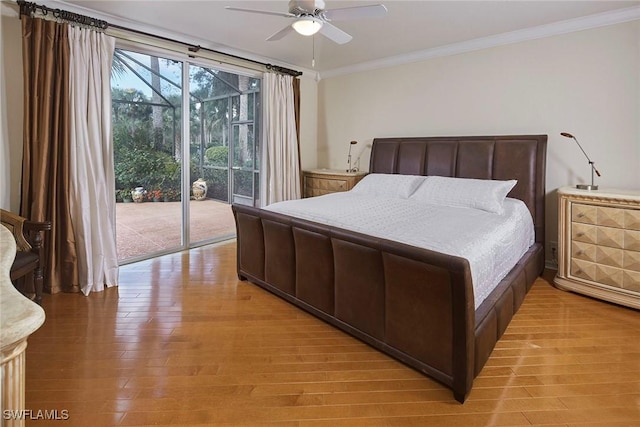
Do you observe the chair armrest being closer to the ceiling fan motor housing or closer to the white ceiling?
the white ceiling

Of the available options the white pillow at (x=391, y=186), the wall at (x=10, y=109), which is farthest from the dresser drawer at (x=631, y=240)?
the wall at (x=10, y=109)

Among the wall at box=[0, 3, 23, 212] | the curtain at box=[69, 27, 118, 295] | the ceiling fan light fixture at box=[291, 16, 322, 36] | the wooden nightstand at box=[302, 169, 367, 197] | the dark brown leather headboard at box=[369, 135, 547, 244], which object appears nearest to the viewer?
the ceiling fan light fixture at box=[291, 16, 322, 36]

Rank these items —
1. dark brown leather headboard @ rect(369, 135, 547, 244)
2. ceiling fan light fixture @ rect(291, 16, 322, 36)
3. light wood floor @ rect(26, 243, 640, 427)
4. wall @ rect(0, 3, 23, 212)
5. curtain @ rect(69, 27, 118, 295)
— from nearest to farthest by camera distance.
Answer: light wood floor @ rect(26, 243, 640, 427)
ceiling fan light fixture @ rect(291, 16, 322, 36)
wall @ rect(0, 3, 23, 212)
curtain @ rect(69, 27, 118, 295)
dark brown leather headboard @ rect(369, 135, 547, 244)

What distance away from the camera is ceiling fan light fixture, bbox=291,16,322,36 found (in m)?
2.38

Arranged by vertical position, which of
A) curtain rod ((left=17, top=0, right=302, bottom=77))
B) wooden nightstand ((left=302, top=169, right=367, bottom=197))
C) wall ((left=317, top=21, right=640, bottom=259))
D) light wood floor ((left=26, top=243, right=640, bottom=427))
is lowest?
light wood floor ((left=26, top=243, right=640, bottom=427))

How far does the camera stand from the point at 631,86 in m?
3.13

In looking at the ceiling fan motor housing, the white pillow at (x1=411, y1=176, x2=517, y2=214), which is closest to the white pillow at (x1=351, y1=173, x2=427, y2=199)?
the white pillow at (x1=411, y1=176, x2=517, y2=214)

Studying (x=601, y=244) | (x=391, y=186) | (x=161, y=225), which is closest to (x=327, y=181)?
(x=391, y=186)

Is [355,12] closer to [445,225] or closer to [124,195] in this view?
[445,225]

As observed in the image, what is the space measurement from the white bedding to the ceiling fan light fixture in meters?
1.32

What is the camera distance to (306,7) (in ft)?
7.57

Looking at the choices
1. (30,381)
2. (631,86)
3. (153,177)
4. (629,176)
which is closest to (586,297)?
(629,176)

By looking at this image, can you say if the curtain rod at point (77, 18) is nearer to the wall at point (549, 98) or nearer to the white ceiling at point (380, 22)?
the white ceiling at point (380, 22)

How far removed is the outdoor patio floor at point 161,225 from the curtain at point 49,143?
0.81m
